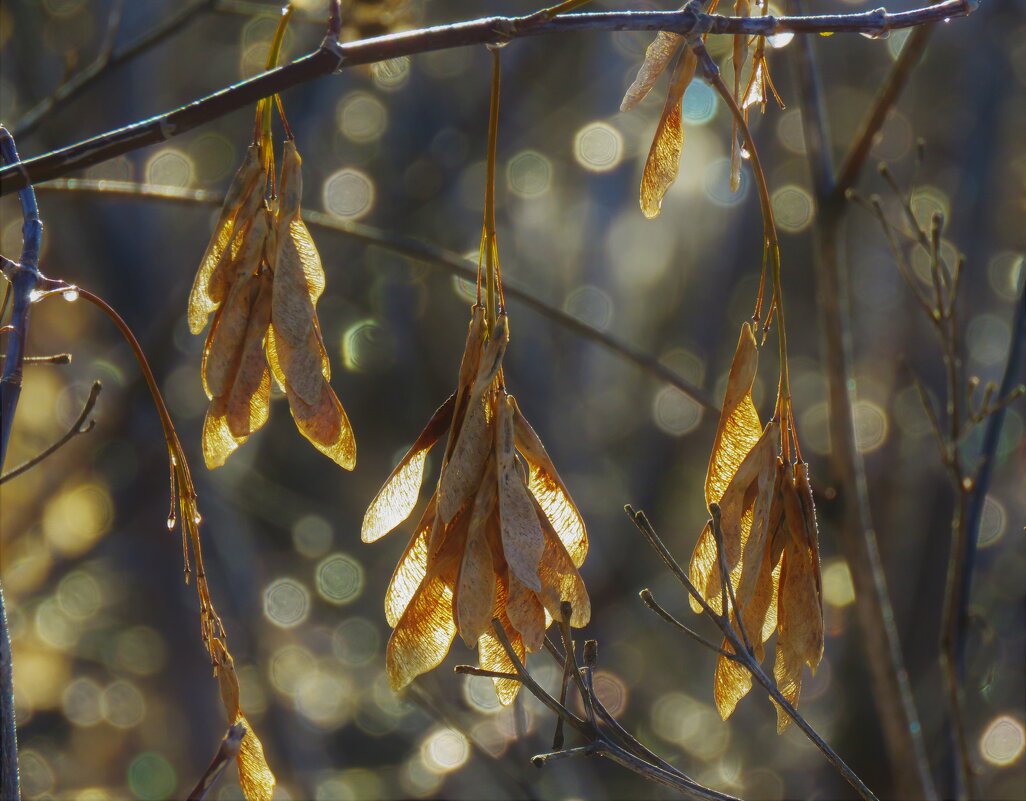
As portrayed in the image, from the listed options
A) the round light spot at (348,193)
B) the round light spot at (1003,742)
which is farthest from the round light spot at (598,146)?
the round light spot at (1003,742)

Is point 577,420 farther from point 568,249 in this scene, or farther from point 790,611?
point 790,611

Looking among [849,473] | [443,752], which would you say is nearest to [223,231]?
[849,473]

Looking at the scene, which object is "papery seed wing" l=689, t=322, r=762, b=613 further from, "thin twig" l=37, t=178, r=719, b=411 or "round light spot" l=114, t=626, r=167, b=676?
"round light spot" l=114, t=626, r=167, b=676

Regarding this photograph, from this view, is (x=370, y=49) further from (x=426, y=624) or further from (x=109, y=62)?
(x=109, y=62)

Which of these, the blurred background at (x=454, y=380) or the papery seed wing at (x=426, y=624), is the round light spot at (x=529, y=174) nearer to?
the blurred background at (x=454, y=380)

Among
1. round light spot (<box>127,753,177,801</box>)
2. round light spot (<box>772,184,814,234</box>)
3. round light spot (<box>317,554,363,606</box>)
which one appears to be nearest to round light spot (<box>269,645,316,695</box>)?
round light spot (<box>317,554,363,606</box>)

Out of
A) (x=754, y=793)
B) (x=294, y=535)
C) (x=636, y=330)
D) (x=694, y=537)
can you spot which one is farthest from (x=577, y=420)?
(x=754, y=793)
